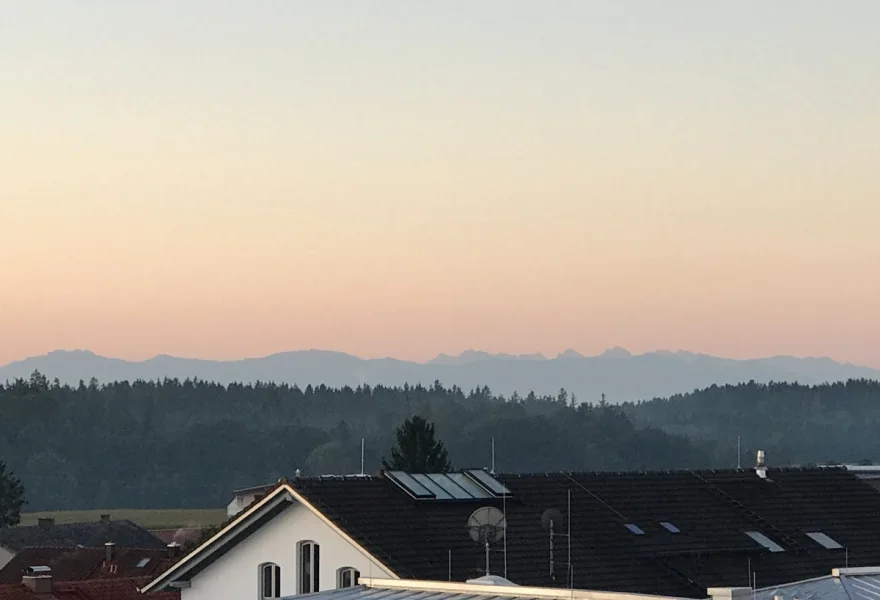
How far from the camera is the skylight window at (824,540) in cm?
4719

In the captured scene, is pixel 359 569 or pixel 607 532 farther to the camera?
pixel 607 532

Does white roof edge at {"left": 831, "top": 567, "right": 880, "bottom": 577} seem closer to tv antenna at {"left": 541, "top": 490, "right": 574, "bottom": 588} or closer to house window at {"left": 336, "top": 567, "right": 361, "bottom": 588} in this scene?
tv antenna at {"left": 541, "top": 490, "right": 574, "bottom": 588}

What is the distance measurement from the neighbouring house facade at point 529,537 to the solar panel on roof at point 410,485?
44mm

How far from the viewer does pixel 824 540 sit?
4766 cm

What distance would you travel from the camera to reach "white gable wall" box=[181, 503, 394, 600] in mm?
41656

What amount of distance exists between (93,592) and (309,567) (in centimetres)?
2089

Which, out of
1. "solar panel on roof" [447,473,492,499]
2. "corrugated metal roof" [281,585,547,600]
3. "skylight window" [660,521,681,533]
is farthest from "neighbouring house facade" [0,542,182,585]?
"corrugated metal roof" [281,585,547,600]

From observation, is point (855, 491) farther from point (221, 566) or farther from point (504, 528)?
point (221, 566)

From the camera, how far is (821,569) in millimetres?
45219

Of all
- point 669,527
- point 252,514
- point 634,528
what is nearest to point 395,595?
point 252,514

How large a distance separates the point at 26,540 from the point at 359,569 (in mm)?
81678

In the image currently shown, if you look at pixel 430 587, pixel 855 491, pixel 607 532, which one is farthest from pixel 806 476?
pixel 430 587

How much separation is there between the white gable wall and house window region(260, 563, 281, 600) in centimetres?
12

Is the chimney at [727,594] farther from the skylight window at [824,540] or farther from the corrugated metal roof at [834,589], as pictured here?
the skylight window at [824,540]
